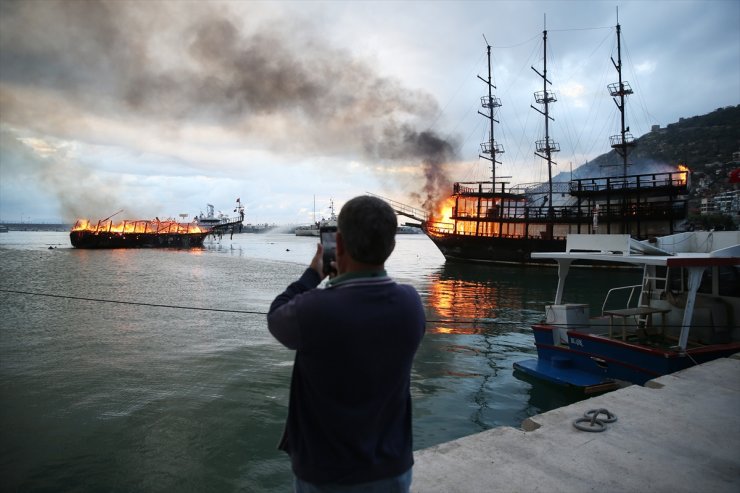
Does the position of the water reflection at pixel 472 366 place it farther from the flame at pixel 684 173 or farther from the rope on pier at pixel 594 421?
the flame at pixel 684 173

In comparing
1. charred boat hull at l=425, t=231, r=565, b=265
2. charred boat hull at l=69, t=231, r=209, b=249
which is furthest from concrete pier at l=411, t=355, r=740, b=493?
charred boat hull at l=69, t=231, r=209, b=249

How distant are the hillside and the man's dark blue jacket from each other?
14895 cm

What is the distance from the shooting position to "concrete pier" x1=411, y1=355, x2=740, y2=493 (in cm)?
381

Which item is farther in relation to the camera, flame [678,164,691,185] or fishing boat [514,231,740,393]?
flame [678,164,691,185]

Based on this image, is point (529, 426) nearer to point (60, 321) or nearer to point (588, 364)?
point (588, 364)

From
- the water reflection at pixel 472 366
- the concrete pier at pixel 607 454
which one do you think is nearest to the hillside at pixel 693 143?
the water reflection at pixel 472 366

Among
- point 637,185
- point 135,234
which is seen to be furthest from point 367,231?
point 135,234

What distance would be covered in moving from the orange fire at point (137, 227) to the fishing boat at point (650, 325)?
273ft

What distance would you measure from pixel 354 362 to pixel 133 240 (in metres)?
90.1

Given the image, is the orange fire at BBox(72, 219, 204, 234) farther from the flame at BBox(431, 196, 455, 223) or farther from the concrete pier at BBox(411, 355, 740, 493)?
the concrete pier at BBox(411, 355, 740, 493)

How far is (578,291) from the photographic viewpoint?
28.1 meters

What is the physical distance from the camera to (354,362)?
1.76 meters

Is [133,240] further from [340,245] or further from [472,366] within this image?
[340,245]

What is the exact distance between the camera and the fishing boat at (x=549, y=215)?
41.6 metres
